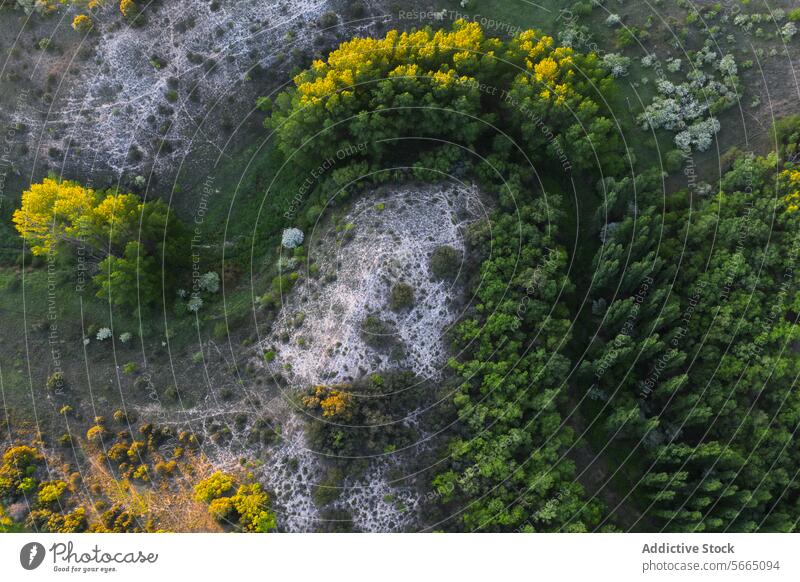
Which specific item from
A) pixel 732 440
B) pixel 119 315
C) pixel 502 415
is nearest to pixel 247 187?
pixel 119 315

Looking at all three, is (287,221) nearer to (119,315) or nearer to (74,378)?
(119,315)

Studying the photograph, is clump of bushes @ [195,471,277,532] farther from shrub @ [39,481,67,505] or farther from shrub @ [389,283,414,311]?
shrub @ [389,283,414,311]

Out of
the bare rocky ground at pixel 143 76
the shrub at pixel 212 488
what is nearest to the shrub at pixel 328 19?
the bare rocky ground at pixel 143 76

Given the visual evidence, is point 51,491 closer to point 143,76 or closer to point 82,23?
point 143,76

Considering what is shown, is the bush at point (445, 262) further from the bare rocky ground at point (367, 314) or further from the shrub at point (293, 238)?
the shrub at point (293, 238)

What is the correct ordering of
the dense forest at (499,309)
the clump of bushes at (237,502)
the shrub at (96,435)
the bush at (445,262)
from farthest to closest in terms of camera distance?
the bush at (445,262) < the shrub at (96,435) < the dense forest at (499,309) < the clump of bushes at (237,502)

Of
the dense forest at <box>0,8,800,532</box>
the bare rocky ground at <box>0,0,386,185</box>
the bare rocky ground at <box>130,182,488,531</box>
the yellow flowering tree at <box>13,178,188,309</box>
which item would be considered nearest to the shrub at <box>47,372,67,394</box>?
the dense forest at <box>0,8,800,532</box>
